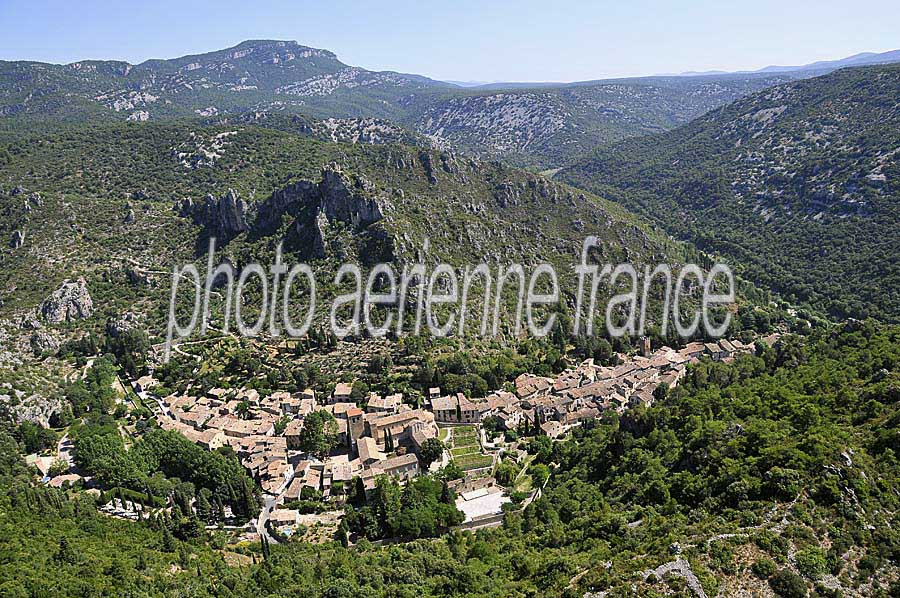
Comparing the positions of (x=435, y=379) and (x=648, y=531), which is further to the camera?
(x=435, y=379)

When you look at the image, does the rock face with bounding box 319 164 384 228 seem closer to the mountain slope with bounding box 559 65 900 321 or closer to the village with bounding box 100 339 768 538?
the village with bounding box 100 339 768 538

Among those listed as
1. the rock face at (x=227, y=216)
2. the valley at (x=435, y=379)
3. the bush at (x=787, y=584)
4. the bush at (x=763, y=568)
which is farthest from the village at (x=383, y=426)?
the rock face at (x=227, y=216)

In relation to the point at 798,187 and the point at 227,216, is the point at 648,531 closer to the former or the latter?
the point at 227,216

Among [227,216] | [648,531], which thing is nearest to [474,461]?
[648,531]

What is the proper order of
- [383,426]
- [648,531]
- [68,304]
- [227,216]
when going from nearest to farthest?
[648,531] → [383,426] → [68,304] → [227,216]

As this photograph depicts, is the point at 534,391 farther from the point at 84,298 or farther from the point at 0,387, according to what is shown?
the point at 84,298

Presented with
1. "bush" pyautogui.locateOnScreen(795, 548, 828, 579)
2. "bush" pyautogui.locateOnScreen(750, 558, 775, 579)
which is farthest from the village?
"bush" pyautogui.locateOnScreen(795, 548, 828, 579)

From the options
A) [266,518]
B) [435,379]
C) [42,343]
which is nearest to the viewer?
[266,518]
